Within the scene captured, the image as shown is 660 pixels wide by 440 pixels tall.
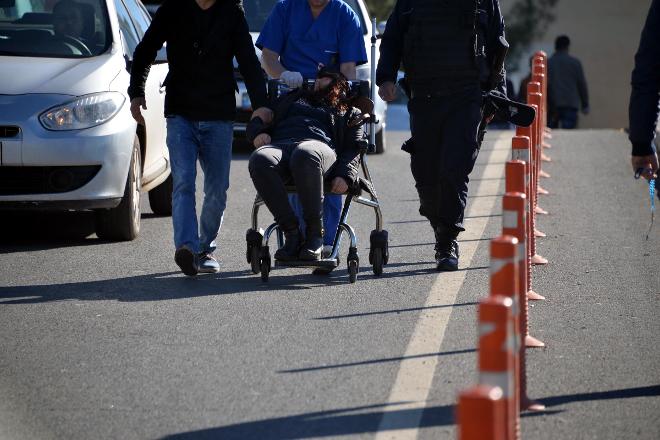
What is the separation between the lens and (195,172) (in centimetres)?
894

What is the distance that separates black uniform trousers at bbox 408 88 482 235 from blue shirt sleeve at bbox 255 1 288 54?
2.94ft

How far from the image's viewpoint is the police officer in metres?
8.96

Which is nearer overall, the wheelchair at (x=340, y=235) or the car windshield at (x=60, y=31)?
the wheelchair at (x=340, y=235)

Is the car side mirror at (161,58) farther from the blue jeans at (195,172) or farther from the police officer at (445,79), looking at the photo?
the police officer at (445,79)

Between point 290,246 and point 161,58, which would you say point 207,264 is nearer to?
point 290,246

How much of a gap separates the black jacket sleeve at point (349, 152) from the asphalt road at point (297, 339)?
0.65 meters

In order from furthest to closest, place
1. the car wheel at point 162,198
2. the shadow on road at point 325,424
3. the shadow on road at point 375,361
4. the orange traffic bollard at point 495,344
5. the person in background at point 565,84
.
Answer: the person in background at point 565,84
the car wheel at point 162,198
the shadow on road at point 375,361
the shadow on road at point 325,424
the orange traffic bollard at point 495,344

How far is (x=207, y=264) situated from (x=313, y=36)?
5.05 ft

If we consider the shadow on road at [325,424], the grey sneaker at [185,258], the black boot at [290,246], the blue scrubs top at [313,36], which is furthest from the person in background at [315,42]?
the shadow on road at [325,424]

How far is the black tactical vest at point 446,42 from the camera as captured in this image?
895cm

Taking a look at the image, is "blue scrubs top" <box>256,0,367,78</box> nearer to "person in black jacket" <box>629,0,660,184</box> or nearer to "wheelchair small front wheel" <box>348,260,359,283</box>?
"wheelchair small front wheel" <box>348,260,359,283</box>

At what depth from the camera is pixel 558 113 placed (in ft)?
76.5

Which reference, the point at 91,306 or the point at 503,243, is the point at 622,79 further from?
the point at 503,243

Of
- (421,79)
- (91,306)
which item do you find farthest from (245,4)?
(91,306)
